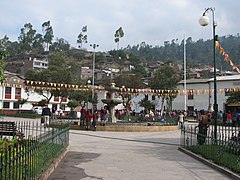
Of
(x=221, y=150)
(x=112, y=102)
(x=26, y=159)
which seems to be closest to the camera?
(x=26, y=159)

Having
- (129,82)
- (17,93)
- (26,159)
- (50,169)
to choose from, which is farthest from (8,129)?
(17,93)

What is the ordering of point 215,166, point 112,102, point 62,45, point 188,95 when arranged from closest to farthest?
point 215,166 → point 112,102 → point 188,95 → point 62,45

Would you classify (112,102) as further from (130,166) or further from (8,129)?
(130,166)

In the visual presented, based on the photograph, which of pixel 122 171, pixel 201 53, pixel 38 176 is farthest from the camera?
pixel 201 53

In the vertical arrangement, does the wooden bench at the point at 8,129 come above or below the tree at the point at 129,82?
below

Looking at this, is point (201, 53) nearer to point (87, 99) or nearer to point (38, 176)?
point (87, 99)

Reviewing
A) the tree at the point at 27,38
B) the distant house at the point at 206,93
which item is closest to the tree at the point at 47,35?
the tree at the point at 27,38

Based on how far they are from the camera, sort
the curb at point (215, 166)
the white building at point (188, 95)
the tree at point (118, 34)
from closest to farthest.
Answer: the curb at point (215, 166) < the white building at point (188, 95) < the tree at point (118, 34)

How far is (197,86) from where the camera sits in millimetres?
56531

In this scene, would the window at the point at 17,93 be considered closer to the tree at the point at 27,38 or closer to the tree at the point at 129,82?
the tree at the point at 129,82

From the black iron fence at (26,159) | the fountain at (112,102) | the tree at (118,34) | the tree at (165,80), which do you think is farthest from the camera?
the tree at (118,34)

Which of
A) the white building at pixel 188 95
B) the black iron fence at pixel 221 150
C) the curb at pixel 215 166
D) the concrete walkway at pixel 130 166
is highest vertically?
the white building at pixel 188 95

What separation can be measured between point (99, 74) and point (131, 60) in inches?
1372

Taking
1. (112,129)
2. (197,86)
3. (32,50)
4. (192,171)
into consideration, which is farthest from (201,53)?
(192,171)
